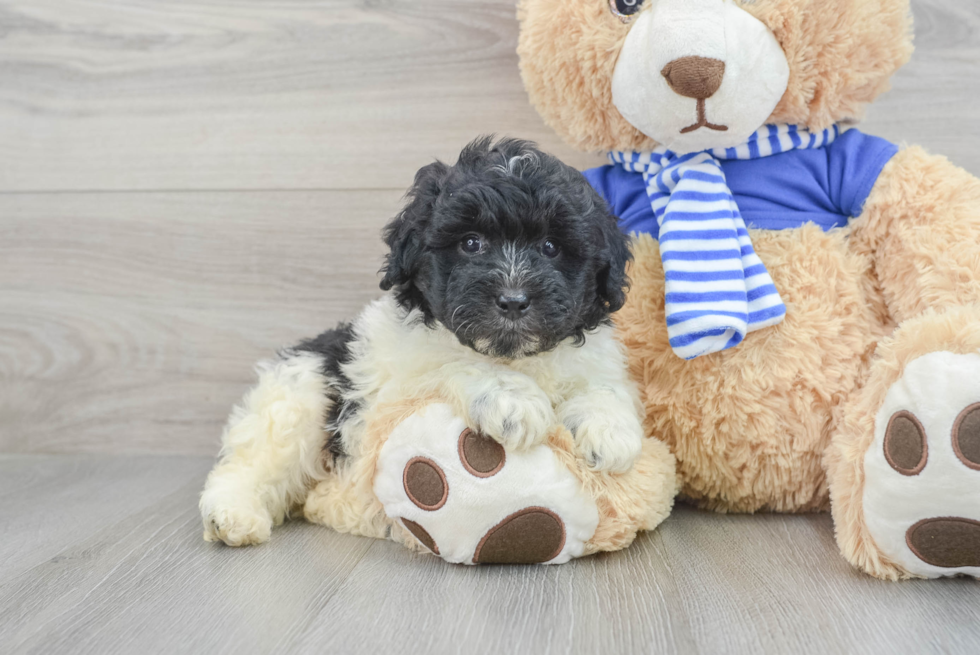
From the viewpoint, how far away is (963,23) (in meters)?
1.83

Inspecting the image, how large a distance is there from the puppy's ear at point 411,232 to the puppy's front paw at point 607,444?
1.46 feet

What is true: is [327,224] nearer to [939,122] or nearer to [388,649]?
[388,649]

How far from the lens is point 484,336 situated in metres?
1.26

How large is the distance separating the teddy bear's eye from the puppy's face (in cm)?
36

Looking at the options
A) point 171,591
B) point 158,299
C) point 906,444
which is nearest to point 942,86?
point 906,444

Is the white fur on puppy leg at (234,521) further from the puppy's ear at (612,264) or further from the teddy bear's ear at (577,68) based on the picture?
the teddy bear's ear at (577,68)

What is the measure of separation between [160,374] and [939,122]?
7.62 ft

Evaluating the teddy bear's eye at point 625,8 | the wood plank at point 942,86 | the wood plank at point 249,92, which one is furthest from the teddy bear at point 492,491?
the wood plank at point 942,86

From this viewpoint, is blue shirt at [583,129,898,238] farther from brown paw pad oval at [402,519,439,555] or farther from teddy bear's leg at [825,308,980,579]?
brown paw pad oval at [402,519,439,555]

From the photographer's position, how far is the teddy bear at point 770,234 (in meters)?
1.37

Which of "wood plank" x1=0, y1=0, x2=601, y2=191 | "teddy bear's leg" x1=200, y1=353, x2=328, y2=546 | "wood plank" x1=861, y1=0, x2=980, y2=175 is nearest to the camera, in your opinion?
"teddy bear's leg" x1=200, y1=353, x2=328, y2=546

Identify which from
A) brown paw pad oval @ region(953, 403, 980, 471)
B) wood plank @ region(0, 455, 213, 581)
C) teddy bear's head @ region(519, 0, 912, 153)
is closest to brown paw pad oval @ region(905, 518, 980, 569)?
brown paw pad oval @ region(953, 403, 980, 471)

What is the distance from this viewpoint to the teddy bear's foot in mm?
1264

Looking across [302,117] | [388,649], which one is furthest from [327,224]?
[388,649]
